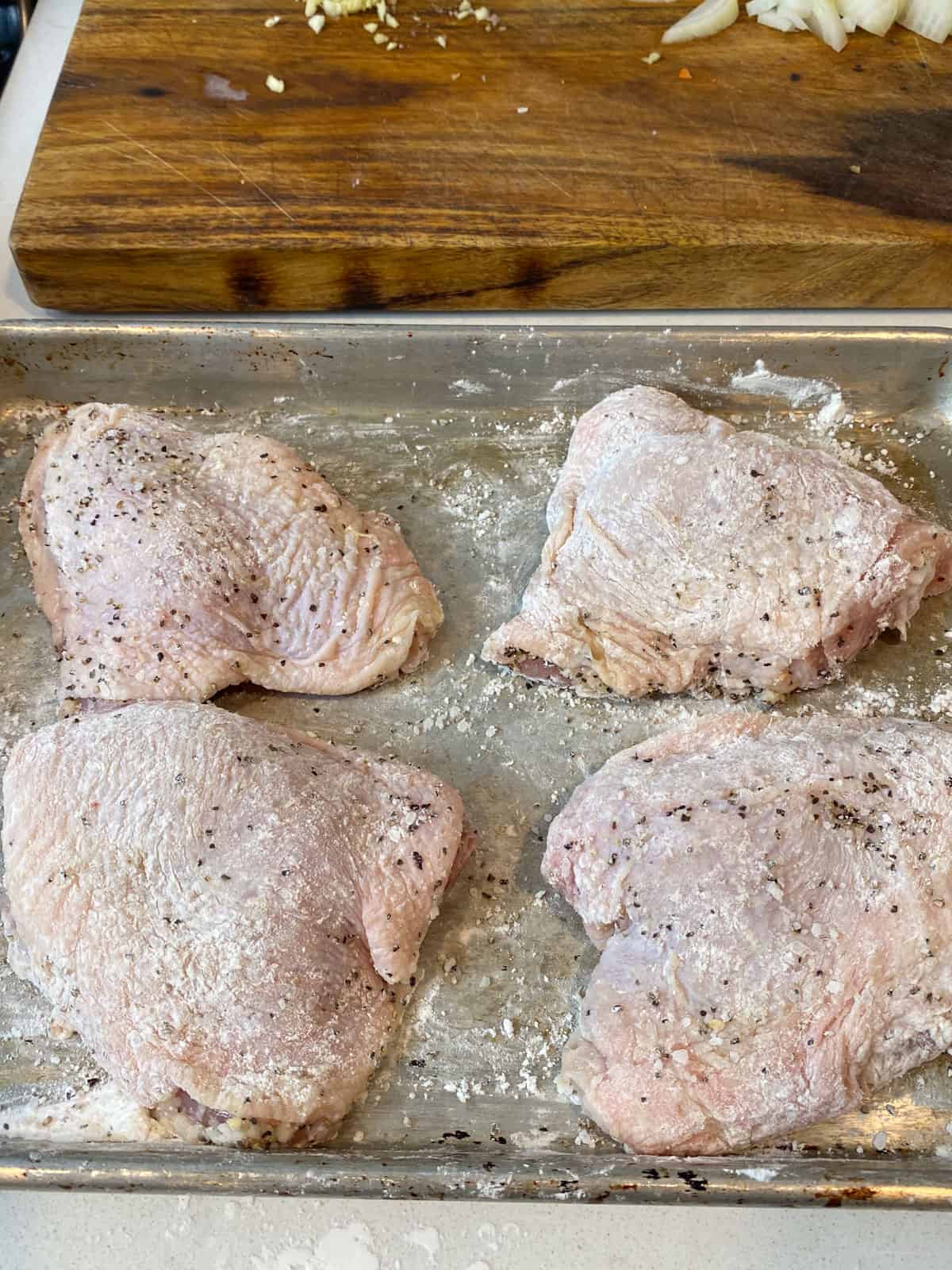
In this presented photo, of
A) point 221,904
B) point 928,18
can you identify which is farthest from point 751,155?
point 221,904

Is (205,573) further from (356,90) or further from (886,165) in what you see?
(886,165)

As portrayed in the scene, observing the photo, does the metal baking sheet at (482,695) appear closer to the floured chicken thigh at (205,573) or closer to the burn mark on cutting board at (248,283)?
the floured chicken thigh at (205,573)

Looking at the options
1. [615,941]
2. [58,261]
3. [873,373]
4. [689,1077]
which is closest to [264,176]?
[58,261]

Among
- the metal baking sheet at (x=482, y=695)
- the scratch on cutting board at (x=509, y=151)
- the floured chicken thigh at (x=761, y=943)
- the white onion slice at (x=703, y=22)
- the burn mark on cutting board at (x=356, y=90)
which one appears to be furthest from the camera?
the white onion slice at (x=703, y=22)

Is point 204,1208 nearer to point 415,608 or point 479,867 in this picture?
point 479,867

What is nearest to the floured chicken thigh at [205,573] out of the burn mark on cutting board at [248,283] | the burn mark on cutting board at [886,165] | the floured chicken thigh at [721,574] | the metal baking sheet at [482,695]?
the metal baking sheet at [482,695]
